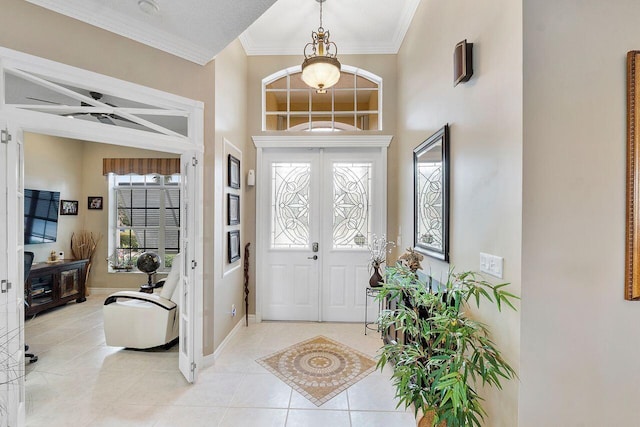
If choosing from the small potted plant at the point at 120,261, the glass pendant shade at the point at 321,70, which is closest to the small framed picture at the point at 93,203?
the small potted plant at the point at 120,261

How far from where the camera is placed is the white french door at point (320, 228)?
12.7ft

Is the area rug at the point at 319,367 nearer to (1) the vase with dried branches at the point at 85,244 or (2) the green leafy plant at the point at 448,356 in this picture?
(2) the green leafy plant at the point at 448,356

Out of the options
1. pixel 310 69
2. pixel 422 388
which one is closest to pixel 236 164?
pixel 310 69

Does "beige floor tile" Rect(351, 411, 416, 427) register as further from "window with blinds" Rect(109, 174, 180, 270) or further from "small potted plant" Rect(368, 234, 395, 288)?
"window with blinds" Rect(109, 174, 180, 270)

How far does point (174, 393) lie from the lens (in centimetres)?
234

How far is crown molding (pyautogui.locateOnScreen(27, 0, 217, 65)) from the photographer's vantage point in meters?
1.94

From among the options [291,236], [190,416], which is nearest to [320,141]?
[291,236]

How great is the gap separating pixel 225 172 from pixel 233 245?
0.83 metres

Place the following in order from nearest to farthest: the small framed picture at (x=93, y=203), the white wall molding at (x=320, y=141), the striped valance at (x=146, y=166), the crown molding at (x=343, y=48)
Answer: the crown molding at (x=343, y=48), the white wall molding at (x=320, y=141), the striped valance at (x=146, y=166), the small framed picture at (x=93, y=203)

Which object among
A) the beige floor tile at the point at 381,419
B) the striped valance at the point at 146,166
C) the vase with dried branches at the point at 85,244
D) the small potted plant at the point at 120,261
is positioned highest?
the striped valance at the point at 146,166

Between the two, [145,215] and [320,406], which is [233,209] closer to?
[320,406]

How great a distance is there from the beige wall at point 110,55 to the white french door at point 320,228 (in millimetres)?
1217

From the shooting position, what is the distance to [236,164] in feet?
11.1

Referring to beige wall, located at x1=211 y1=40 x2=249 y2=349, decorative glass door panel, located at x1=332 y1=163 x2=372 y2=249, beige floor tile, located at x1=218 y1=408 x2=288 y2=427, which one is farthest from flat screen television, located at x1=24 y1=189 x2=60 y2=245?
decorative glass door panel, located at x1=332 y1=163 x2=372 y2=249
